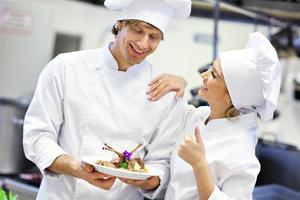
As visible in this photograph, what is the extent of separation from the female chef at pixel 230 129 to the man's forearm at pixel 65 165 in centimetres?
35

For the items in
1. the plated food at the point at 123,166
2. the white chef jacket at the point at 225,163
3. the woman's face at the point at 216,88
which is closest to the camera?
the plated food at the point at 123,166

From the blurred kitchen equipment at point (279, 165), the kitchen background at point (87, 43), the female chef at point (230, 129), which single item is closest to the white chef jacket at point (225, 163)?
the female chef at point (230, 129)

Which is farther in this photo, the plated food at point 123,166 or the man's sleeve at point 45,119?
the man's sleeve at point 45,119

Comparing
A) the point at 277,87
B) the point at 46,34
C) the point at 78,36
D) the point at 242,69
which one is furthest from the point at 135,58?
the point at 78,36

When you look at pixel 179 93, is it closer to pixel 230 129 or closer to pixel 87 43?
pixel 230 129

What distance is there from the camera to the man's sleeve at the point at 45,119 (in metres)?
1.66

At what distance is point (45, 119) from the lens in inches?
66.3

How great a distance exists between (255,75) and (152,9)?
466 millimetres

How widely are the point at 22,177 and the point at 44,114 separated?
1.25 m

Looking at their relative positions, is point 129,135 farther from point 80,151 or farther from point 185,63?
point 185,63

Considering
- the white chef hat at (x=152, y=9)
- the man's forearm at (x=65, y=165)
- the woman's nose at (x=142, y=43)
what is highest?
the white chef hat at (x=152, y=9)

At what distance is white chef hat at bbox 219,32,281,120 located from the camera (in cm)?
155

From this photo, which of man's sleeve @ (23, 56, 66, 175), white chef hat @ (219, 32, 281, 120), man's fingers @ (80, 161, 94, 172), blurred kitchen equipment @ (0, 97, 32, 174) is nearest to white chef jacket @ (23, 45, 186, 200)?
man's sleeve @ (23, 56, 66, 175)

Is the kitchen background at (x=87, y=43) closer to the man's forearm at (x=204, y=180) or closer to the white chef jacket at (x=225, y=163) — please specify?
the white chef jacket at (x=225, y=163)
